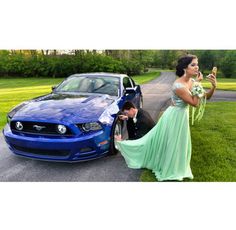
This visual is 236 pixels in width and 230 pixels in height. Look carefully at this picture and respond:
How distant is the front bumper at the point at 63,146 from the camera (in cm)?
286

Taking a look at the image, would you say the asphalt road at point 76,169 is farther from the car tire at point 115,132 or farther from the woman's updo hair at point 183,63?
the woman's updo hair at point 183,63

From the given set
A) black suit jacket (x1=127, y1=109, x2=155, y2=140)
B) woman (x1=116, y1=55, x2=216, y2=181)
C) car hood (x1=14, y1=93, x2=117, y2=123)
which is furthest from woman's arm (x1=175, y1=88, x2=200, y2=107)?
car hood (x1=14, y1=93, x2=117, y2=123)

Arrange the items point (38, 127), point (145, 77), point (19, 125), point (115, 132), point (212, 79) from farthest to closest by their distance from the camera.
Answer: point (145, 77) < point (115, 132) < point (19, 125) < point (38, 127) < point (212, 79)

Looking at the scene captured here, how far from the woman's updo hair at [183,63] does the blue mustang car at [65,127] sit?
1.05m

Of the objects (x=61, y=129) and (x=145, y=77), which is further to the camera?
(x=145, y=77)

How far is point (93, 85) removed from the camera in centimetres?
378

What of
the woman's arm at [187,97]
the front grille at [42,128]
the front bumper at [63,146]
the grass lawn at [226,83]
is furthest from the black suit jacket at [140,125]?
the grass lawn at [226,83]

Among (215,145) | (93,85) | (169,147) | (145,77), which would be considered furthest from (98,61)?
(215,145)

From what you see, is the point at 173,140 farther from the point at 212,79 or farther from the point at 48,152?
the point at 48,152

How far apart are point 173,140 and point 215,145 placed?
0.98 metres

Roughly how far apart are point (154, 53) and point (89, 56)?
0.95 m

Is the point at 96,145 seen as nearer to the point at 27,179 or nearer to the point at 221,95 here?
the point at 27,179

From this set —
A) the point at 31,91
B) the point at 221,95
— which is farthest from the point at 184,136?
the point at 31,91

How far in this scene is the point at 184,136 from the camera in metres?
2.89
